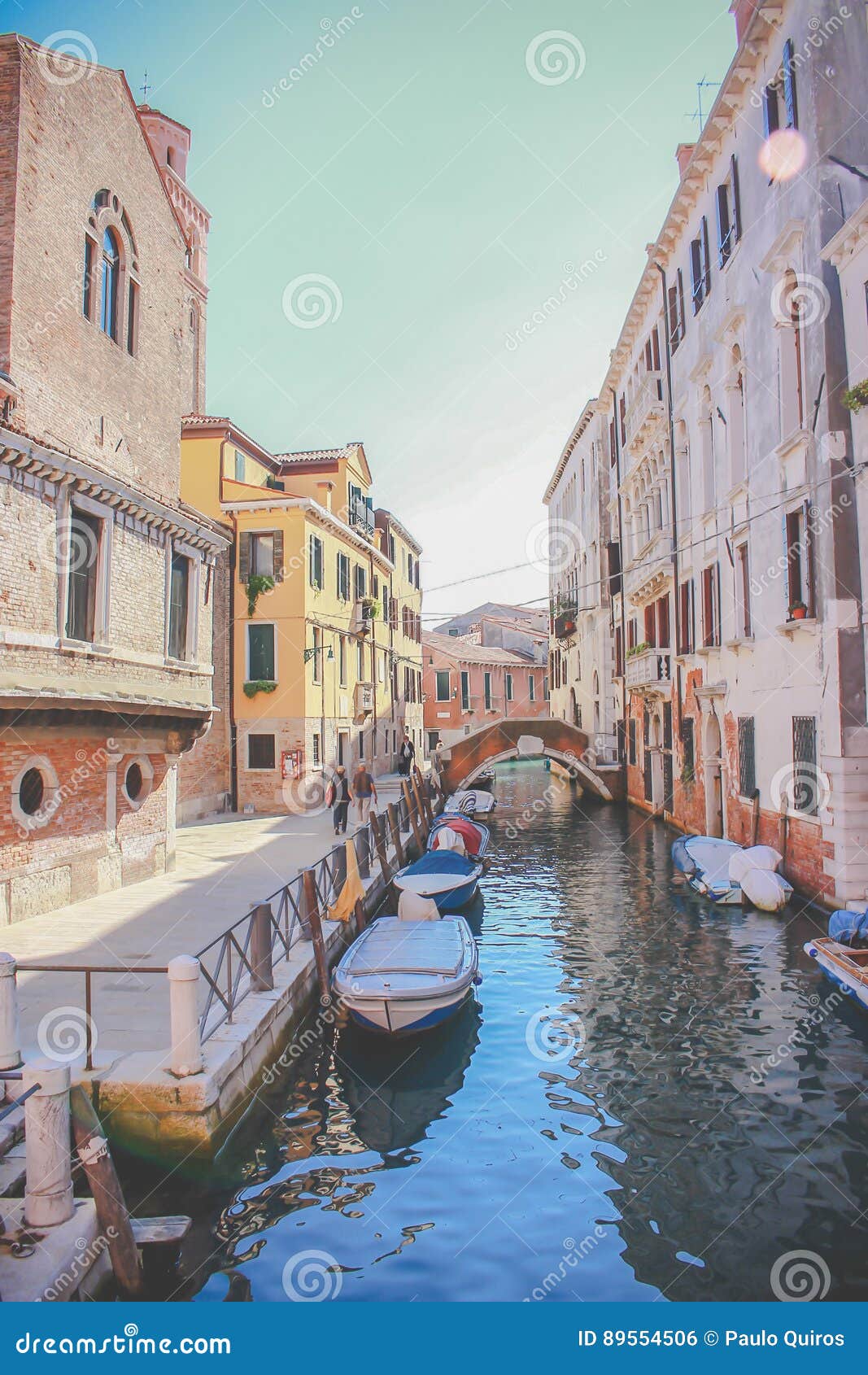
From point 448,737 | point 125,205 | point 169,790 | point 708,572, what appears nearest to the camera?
point 125,205

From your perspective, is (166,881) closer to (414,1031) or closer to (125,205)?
(414,1031)

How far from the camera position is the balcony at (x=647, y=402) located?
22.4m

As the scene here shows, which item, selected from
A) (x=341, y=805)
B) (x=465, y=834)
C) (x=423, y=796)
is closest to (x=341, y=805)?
(x=341, y=805)

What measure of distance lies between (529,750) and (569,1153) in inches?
952

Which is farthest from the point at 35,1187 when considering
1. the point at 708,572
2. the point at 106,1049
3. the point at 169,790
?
the point at 708,572

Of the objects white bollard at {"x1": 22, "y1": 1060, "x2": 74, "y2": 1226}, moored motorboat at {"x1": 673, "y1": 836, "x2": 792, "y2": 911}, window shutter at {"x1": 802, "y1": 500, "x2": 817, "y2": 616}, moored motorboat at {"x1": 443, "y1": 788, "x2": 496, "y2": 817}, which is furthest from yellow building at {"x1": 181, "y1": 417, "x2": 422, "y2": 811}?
white bollard at {"x1": 22, "y1": 1060, "x2": 74, "y2": 1226}

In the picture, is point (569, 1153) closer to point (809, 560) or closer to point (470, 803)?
point (809, 560)

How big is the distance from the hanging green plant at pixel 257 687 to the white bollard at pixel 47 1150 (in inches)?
694

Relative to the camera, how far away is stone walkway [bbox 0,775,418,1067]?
6.89m

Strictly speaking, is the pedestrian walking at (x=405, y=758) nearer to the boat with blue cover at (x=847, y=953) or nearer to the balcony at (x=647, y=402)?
the balcony at (x=647, y=402)

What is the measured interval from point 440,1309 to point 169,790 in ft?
33.7

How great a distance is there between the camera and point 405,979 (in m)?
8.91

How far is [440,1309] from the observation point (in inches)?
192

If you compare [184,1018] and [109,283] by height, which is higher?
[109,283]
